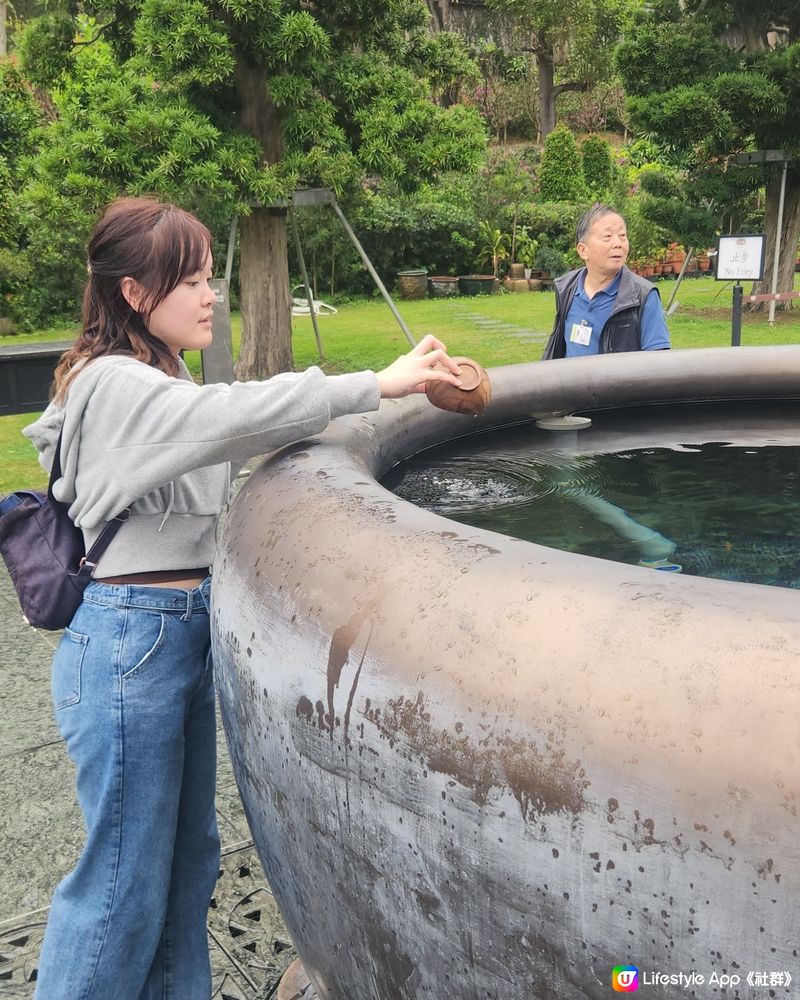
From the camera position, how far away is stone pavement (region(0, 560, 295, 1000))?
7.13 ft

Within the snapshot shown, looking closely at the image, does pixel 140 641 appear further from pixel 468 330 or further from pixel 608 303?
pixel 468 330

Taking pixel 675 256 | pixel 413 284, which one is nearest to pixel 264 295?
pixel 413 284

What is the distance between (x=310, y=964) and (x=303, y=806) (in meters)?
0.38

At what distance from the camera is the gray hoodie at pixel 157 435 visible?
4.85ft

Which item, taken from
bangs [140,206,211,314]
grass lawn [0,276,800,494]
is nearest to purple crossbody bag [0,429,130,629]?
bangs [140,206,211,314]

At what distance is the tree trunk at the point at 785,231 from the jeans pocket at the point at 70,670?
537 inches

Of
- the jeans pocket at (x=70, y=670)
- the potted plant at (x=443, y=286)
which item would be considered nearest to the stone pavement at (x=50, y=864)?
the jeans pocket at (x=70, y=670)

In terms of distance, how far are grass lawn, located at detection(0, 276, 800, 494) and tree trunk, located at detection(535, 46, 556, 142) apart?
12691mm

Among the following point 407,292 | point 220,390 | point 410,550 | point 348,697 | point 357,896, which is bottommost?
point 407,292

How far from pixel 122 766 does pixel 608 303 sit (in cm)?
266

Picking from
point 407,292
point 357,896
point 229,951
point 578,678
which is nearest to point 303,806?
point 357,896

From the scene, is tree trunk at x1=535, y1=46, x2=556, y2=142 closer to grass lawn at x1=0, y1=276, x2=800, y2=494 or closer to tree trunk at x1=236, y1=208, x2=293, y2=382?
grass lawn at x1=0, y1=276, x2=800, y2=494

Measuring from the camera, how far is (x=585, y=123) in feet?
103

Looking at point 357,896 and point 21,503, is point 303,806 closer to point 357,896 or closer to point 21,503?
point 357,896
